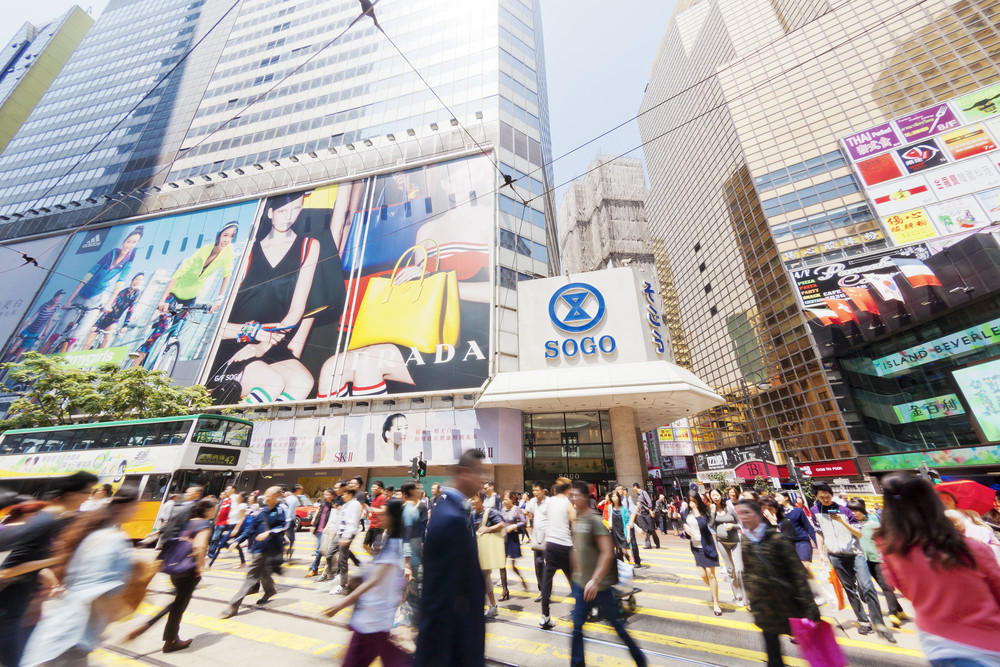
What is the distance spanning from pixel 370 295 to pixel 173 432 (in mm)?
12549

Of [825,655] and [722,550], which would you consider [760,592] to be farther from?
[722,550]

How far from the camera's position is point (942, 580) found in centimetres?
208

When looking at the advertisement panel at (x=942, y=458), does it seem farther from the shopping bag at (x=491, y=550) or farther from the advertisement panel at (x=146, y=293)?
the advertisement panel at (x=146, y=293)

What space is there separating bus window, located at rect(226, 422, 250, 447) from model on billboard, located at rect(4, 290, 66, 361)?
30.5m

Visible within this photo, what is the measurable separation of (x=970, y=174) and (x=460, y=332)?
118 feet

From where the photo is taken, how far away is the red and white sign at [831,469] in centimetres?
2527

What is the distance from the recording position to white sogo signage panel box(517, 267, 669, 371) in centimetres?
1917

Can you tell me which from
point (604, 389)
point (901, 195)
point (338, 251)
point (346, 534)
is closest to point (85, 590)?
point (346, 534)

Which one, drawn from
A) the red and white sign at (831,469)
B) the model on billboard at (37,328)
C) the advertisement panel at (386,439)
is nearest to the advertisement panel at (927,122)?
the red and white sign at (831,469)

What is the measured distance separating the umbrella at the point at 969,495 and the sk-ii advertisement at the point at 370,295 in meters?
16.8

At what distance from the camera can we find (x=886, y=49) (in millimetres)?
34438

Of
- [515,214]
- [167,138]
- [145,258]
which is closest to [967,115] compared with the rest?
[515,214]

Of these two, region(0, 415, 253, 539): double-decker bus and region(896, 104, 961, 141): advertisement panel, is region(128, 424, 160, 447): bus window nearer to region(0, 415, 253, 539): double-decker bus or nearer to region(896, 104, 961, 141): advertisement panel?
region(0, 415, 253, 539): double-decker bus

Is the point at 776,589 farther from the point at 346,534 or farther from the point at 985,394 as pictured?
the point at 985,394
